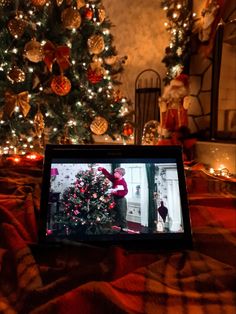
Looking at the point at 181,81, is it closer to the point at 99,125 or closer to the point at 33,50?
the point at 99,125

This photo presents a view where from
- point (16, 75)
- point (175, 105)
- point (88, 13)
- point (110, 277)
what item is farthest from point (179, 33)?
point (110, 277)

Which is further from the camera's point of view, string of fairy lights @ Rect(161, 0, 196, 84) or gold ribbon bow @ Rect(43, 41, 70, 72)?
string of fairy lights @ Rect(161, 0, 196, 84)

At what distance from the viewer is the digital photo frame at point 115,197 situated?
0.61 metres

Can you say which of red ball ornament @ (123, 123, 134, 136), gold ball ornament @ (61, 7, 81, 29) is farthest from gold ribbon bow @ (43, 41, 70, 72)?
red ball ornament @ (123, 123, 134, 136)

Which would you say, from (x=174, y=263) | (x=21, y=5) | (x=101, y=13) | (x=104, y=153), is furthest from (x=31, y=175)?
(x=101, y=13)

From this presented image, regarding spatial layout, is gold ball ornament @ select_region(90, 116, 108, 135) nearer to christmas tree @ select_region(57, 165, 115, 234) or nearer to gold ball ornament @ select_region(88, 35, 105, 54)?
gold ball ornament @ select_region(88, 35, 105, 54)

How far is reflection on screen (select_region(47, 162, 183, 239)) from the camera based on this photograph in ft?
2.01

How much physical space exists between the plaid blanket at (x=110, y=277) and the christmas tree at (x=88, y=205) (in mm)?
42

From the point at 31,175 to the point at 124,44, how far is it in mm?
2455

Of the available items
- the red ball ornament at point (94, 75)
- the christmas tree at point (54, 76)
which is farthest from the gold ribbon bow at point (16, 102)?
the red ball ornament at point (94, 75)

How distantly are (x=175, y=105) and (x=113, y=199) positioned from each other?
220 centimetres

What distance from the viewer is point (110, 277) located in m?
0.51

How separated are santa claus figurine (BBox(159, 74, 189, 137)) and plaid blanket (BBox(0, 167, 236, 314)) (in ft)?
6.68

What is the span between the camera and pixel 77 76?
2.31 metres
